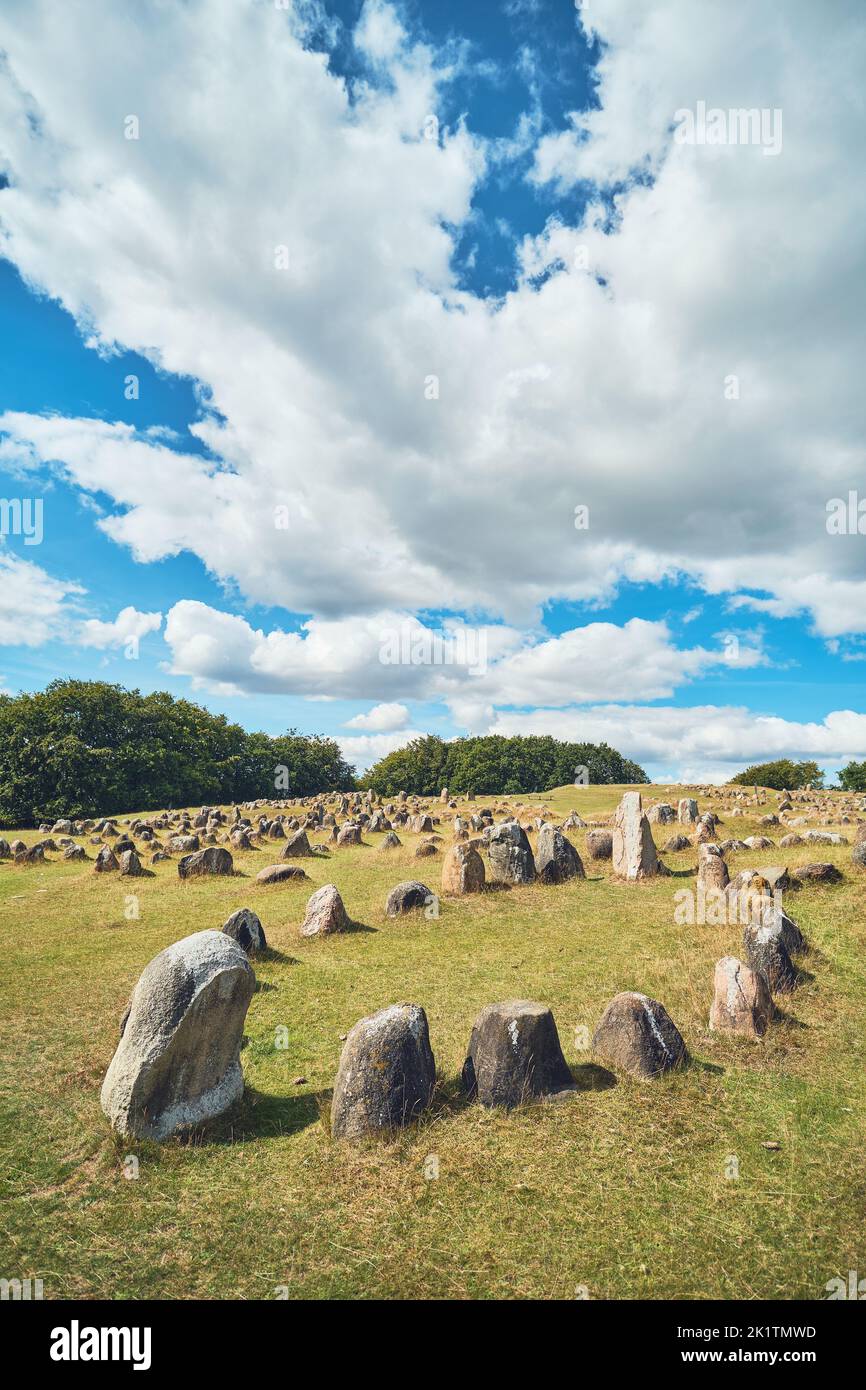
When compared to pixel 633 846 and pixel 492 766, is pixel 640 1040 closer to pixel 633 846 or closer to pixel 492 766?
pixel 633 846

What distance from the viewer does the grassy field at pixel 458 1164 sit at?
5496 millimetres

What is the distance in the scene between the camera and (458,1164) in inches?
267

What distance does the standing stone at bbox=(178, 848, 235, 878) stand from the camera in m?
23.1

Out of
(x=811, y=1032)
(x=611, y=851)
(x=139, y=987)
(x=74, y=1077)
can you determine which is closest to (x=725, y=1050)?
(x=811, y=1032)

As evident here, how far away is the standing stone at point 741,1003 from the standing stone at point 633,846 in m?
10.1

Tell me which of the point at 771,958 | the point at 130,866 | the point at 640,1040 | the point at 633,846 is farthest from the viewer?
the point at 130,866

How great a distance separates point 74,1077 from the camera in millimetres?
8734

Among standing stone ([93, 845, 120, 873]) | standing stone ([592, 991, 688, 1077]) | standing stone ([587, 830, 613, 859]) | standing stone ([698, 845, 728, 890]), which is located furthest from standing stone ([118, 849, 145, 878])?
standing stone ([592, 991, 688, 1077])

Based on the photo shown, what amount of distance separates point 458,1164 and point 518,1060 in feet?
4.45

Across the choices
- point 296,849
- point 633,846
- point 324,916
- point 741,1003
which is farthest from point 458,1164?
point 296,849

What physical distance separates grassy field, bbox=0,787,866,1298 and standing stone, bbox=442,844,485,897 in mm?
5414

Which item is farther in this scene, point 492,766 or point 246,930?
point 492,766
